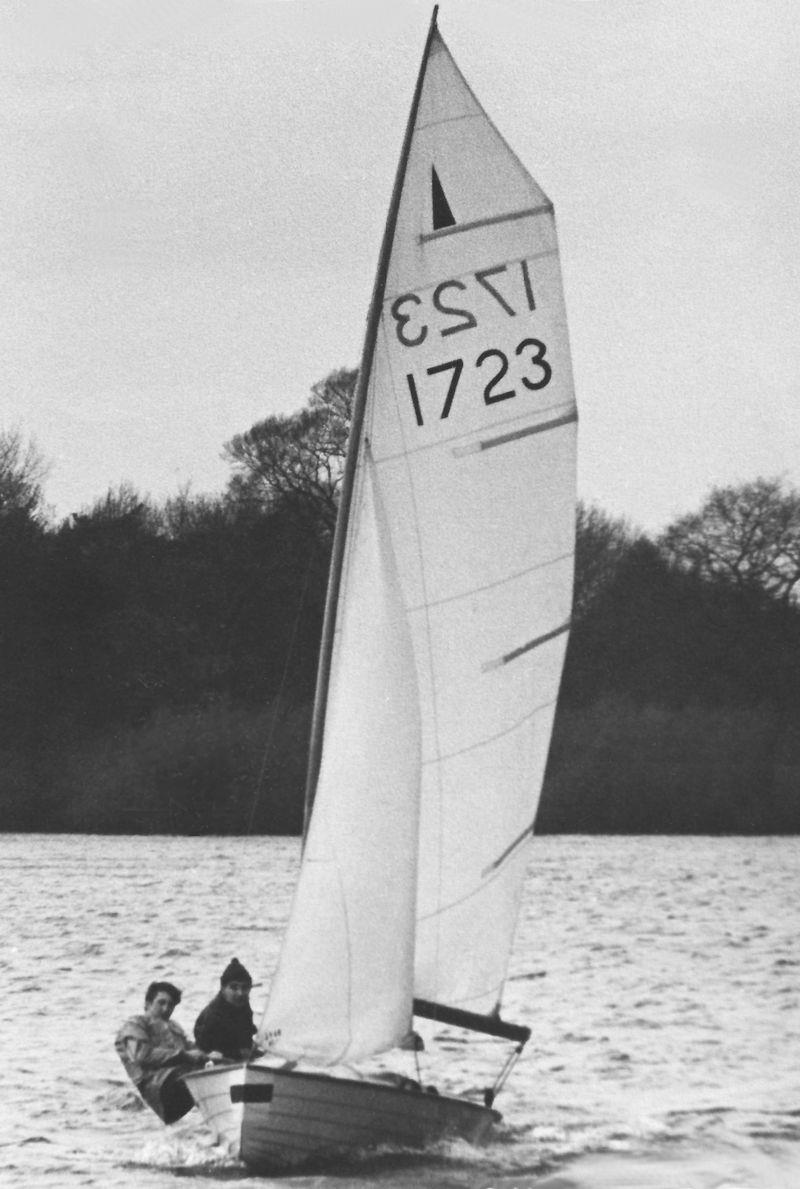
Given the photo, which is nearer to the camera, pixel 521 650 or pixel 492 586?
pixel 492 586

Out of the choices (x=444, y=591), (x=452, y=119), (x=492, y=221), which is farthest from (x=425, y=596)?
(x=452, y=119)

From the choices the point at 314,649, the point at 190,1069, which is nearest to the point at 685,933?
the point at 190,1069

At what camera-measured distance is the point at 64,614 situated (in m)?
52.8

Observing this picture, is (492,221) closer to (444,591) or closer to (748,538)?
(444,591)

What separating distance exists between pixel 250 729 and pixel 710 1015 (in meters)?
25.1

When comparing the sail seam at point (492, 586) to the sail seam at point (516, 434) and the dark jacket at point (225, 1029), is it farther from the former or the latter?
the dark jacket at point (225, 1029)

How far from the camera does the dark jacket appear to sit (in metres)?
13.6

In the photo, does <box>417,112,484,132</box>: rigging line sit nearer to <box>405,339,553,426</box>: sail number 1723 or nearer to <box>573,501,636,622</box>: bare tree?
<box>405,339,553,426</box>: sail number 1723

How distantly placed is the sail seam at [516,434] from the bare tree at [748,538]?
39.2 m

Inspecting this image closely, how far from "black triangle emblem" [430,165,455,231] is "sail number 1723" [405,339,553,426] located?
84 centimetres

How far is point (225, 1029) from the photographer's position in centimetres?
1357

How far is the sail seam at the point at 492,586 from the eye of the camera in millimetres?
12734

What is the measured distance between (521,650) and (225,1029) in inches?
127

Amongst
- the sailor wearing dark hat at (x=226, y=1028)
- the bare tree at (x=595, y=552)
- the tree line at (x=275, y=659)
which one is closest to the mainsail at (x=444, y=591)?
the sailor wearing dark hat at (x=226, y=1028)
